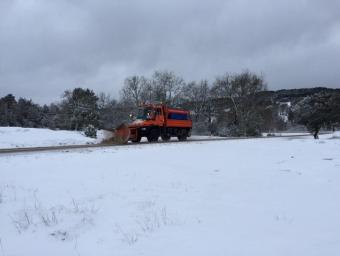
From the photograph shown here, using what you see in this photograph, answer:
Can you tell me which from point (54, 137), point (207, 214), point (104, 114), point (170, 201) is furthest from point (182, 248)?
point (104, 114)

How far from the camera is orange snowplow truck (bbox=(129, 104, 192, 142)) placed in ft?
107

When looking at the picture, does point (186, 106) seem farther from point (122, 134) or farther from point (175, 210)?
point (175, 210)

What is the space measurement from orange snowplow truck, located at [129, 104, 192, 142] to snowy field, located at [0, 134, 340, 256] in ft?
58.8

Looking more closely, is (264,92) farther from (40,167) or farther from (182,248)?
(182,248)

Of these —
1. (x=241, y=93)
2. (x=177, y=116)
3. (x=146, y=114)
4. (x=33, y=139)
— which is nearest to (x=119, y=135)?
(x=146, y=114)

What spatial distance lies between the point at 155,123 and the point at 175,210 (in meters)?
24.7

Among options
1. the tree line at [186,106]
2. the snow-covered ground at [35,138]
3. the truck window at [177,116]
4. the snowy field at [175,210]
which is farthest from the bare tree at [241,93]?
the snowy field at [175,210]

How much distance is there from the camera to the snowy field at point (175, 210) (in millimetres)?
7184

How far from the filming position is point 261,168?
13.6 metres

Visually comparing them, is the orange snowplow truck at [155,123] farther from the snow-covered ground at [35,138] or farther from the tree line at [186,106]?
the tree line at [186,106]

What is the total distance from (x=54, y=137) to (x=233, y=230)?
29.3m

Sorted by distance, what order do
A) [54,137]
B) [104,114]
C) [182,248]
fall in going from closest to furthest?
[182,248] → [54,137] → [104,114]

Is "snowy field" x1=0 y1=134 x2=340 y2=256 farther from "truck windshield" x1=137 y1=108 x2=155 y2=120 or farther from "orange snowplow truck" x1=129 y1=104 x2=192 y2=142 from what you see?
"truck windshield" x1=137 y1=108 x2=155 y2=120

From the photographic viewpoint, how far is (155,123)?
33.6m
